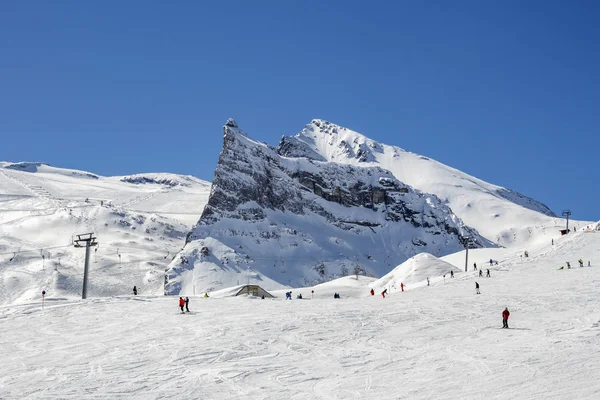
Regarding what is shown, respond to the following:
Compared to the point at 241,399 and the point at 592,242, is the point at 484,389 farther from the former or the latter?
the point at 592,242

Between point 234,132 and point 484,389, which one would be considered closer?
point 484,389

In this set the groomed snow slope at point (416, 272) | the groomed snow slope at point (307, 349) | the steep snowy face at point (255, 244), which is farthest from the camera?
the steep snowy face at point (255, 244)

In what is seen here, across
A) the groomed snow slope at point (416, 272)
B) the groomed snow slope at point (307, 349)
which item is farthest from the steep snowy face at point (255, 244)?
the groomed snow slope at point (307, 349)

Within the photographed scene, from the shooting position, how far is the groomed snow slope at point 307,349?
21.5 meters

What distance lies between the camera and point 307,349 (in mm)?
28359

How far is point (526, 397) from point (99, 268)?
182357 mm

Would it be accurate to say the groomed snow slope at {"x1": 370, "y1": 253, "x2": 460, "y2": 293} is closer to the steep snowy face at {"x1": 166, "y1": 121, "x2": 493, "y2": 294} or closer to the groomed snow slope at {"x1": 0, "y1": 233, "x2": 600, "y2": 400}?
the groomed snow slope at {"x1": 0, "y1": 233, "x2": 600, "y2": 400}

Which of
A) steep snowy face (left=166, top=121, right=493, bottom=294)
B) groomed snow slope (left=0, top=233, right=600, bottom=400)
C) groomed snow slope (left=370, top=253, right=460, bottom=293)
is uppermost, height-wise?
steep snowy face (left=166, top=121, right=493, bottom=294)

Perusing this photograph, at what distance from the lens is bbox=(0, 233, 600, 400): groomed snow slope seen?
21.5 meters

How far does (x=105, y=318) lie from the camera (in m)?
39.1

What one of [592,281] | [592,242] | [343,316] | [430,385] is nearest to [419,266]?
[592,242]

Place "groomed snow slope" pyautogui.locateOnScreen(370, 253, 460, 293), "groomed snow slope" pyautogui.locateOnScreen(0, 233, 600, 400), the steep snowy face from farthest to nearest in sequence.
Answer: the steep snowy face
"groomed snow slope" pyautogui.locateOnScreen(370, 253, 460, 293)
"groomed snow slope" pyautogui.locateOnScreen(0, 233, 600, 400)

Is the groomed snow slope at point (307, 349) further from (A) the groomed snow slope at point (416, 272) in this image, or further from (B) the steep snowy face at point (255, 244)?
(B) the steep snowy face at point (255, 244)

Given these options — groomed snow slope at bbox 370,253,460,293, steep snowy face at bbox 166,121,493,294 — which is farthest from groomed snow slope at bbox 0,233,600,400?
steep snowy face at bbox 166,121,493,294
